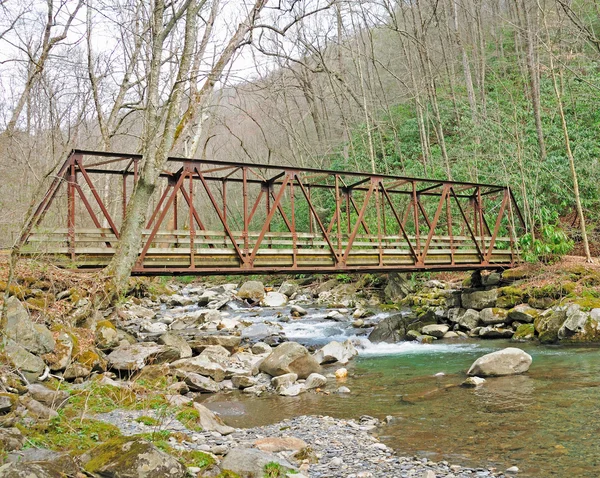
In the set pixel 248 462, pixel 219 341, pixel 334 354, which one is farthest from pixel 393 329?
pixel 248 462

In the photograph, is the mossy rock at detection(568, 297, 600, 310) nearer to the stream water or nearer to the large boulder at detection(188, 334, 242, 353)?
the stream water

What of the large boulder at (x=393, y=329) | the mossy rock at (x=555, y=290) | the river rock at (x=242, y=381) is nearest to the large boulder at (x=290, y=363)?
the river rock at (x=242, y=381)

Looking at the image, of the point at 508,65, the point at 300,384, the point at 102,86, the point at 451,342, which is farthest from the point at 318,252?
the point at 508,65

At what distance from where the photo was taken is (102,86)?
1727 cm

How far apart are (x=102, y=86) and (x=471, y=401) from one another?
1582 centimetres

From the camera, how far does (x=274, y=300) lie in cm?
2378

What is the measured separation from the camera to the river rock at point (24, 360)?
6.80m

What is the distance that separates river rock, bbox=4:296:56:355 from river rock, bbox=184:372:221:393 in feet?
7.90

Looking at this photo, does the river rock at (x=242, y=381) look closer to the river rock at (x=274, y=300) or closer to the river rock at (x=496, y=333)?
the river rock at (x=496, y=333)

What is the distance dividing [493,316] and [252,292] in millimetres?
13793

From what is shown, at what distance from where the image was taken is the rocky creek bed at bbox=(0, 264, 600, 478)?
4457 millimetres

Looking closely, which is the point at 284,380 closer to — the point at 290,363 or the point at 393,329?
the point at 290,363

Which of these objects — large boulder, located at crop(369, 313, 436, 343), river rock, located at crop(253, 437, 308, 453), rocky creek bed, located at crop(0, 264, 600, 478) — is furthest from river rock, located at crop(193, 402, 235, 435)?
large boulder, located at crop(369, 313, 436, 343)

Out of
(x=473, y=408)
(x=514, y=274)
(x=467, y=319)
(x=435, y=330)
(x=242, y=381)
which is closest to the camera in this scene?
(x=473, y=408)
